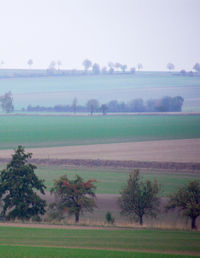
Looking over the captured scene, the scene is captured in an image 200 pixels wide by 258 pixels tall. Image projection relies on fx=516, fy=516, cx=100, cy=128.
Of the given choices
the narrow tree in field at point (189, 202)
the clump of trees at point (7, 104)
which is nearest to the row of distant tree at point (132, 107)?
the clump of trees at point (7, 104)

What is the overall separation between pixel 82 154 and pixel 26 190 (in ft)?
71.7

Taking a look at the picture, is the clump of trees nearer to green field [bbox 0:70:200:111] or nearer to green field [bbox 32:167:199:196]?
green field [bbox 0:70:200:111]

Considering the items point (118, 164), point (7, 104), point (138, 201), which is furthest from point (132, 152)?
point (7, 104)

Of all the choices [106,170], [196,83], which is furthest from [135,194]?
[196,83]

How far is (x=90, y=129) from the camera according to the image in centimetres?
6731

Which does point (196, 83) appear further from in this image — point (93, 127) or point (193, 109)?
point (93, 127)

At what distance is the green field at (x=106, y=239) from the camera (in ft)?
53.7

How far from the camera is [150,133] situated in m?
62.7

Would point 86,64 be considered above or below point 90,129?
above

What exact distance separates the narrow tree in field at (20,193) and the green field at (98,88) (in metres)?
82.8

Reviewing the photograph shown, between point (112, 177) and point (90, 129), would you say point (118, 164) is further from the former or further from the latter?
point (90, 129)

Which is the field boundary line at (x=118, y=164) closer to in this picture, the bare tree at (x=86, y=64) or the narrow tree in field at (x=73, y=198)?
the narrow tree in field at (x=73, y=198)

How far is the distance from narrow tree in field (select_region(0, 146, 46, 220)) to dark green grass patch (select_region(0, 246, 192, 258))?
7.74 m

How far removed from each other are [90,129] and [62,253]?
52196 millimetres
